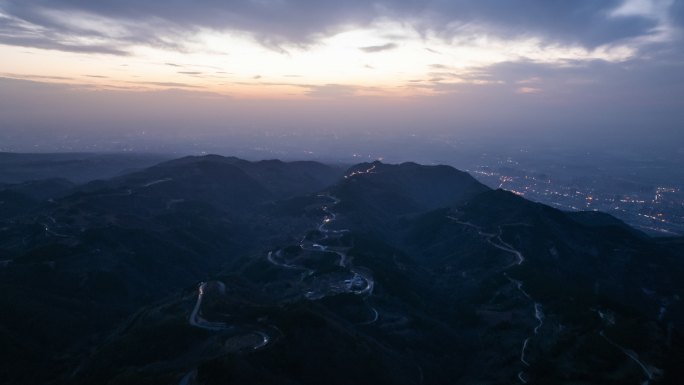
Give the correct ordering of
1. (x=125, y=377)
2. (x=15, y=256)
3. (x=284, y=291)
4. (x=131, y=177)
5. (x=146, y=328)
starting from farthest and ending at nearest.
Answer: (x=131, y=177) < (x=15, y=256) < (x=284, y=291) < (x=146, y=328) < (x=125, y=377)

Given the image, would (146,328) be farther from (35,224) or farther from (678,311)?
(678,311)

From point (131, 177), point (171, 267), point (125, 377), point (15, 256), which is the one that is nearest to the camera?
point (125, 377)

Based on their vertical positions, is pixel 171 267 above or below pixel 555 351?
below

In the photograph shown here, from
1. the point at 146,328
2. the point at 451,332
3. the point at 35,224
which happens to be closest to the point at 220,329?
the point at 146,328

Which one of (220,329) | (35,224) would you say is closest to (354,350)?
(220,329)

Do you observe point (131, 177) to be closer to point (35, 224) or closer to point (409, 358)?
point (35, 224)

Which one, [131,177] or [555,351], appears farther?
[131,177]
